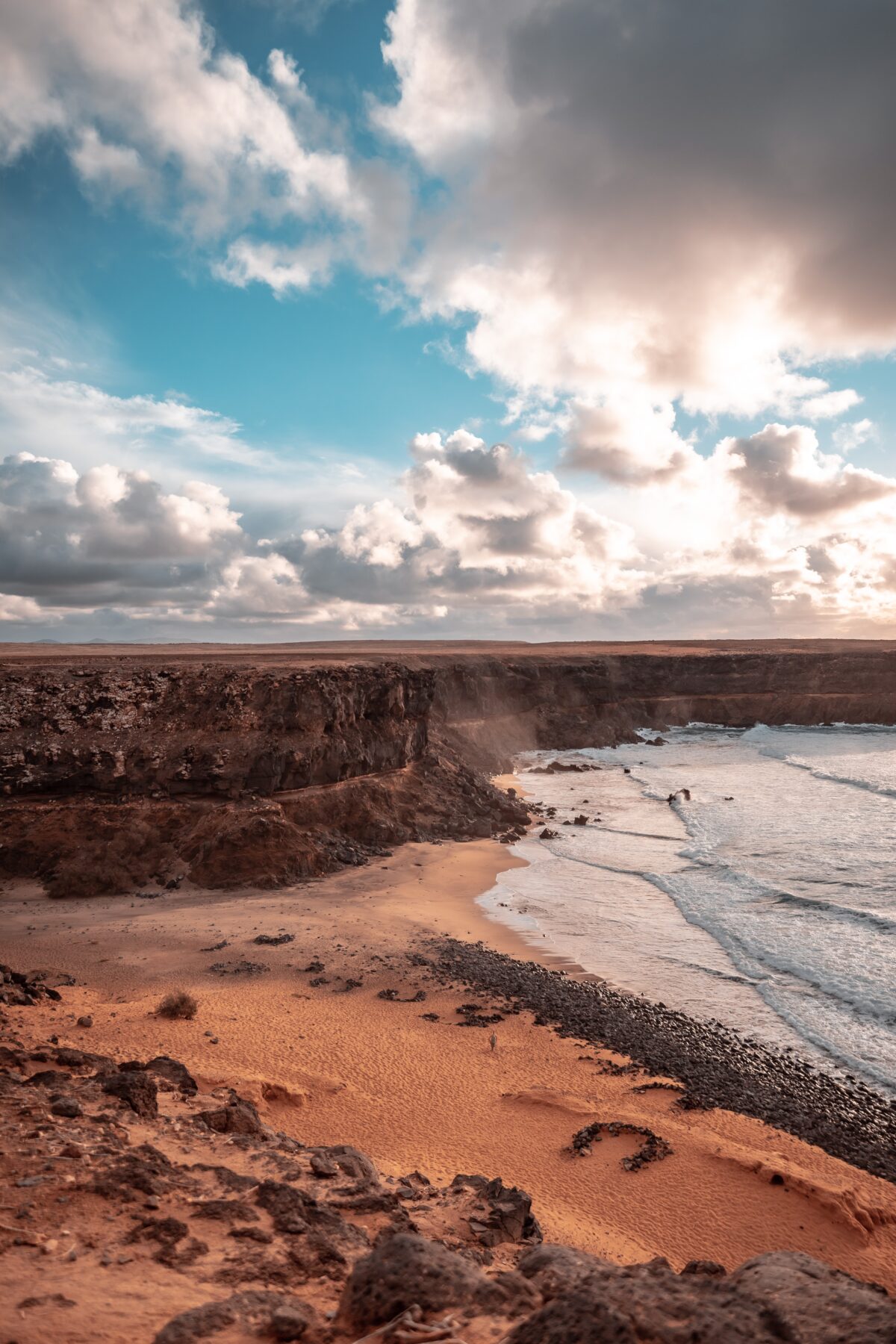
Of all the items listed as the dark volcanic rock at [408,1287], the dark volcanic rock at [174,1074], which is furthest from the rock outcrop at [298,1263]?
the dark volcanic rock at [174,1074]

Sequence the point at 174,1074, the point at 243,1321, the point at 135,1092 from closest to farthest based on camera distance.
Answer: the point at 243,1321, the point at 135,1092, the point at 174,1074

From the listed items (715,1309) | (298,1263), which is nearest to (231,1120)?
(298,1263)

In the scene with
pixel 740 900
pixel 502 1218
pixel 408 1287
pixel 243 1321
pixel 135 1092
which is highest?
pixel 408 1287

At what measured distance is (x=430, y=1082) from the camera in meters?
12.9

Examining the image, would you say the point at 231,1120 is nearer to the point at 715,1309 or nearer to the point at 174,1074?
the point at 174,1074

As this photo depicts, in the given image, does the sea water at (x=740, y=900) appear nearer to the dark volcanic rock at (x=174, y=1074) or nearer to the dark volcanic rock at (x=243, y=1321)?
the dark volcanic rock at (x=174, y=1074)

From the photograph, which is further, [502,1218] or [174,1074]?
[174,1074]

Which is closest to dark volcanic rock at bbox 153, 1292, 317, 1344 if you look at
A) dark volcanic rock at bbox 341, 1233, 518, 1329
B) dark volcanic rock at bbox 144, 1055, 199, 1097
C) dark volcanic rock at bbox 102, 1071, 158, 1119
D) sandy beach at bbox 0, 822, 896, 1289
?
dark volcanic rock at bbox 341, 1233, 518, 1329

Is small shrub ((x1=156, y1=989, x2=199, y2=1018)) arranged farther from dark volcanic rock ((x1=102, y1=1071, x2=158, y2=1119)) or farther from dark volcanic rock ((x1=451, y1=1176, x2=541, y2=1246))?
dark volcanic rock ((x1=451, y1=1176, x2=541, y2=1246))

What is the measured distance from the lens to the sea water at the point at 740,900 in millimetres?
16078

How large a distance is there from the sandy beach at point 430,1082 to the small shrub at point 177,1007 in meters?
0.20

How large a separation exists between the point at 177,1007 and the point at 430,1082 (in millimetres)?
5358

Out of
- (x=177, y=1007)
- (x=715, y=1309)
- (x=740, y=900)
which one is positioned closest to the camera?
(x=715, y=1309)

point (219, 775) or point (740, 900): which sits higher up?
point (219, 775)
